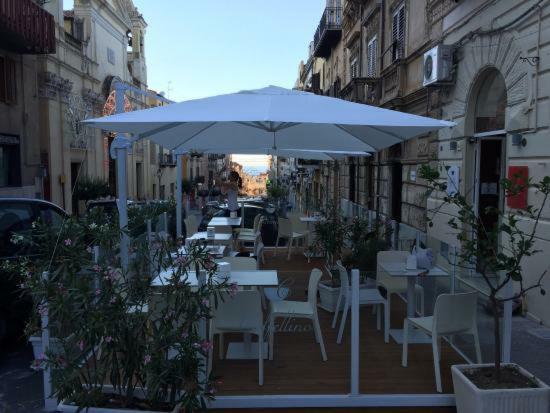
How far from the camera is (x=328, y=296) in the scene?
20.6ft

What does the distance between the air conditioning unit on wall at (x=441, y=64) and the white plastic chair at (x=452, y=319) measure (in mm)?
5604

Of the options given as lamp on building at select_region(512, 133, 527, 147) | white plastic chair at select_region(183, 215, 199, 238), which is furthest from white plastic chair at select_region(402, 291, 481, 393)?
white plastic chair at select_region(183, 215, 199, 238)

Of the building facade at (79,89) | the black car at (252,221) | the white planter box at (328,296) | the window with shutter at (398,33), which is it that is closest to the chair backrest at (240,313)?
the white planter box at (328,296)

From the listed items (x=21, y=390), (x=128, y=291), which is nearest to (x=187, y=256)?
(x=128, y=291)

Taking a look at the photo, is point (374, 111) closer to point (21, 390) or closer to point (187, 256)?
point (187, 256)

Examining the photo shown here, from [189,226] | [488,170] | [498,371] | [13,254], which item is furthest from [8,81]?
[498,371]

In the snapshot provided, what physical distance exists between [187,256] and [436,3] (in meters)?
8.49

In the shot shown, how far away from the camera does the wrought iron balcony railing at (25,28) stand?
1319cm

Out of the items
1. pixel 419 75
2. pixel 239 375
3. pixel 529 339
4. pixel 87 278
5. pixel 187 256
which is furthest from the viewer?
pixel 419 75

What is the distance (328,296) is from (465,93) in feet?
14.7

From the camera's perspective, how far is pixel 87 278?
3.09m

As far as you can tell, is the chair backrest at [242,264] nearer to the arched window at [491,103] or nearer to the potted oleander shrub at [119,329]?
the potted oleander shrub at [119,329]

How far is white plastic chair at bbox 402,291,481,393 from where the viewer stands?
13.6 ft

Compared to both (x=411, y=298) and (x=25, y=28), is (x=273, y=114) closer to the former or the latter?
(x=411, y=298)
